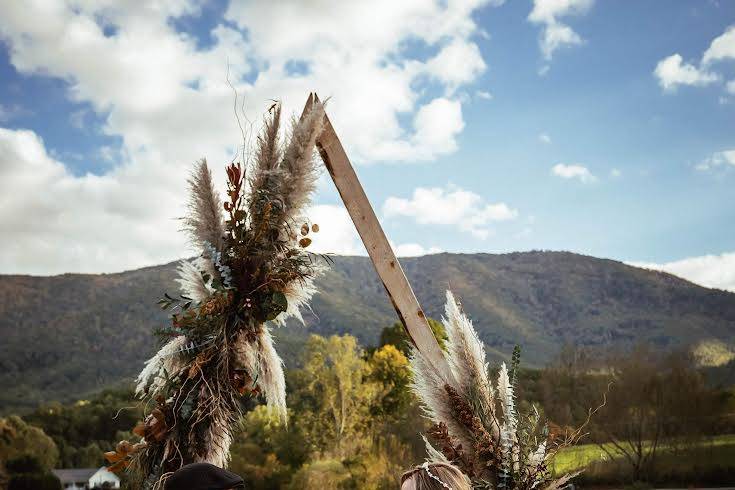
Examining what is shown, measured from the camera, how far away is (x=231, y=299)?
10.4 ft

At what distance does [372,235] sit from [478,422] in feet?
3.36

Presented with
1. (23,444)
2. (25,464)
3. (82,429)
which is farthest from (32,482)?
(82,429)

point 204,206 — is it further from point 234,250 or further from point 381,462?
point 381,462

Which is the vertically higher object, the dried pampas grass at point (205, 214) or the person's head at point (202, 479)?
the dried pampas grass at point (205, 214)

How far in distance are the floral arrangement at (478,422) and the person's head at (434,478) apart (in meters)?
0.60

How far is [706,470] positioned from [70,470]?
169ft

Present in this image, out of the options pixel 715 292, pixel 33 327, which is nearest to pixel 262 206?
pixel 33 327

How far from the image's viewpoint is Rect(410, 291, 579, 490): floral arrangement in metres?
2.61

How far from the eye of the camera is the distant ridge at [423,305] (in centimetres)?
10781

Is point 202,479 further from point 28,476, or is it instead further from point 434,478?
point 28,476

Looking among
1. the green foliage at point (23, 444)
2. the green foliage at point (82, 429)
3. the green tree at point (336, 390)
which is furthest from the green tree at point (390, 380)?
the green foliage at point (82, 429)

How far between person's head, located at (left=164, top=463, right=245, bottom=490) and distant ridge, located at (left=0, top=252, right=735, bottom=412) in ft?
297

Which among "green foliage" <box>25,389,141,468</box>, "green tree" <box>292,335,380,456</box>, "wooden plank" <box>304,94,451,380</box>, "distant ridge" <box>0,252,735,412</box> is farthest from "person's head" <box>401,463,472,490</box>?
"distant ridge" <box>0,252,735,412</box>

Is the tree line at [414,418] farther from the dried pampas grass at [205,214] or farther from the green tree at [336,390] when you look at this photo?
the dried pampas grass at [205,214]
